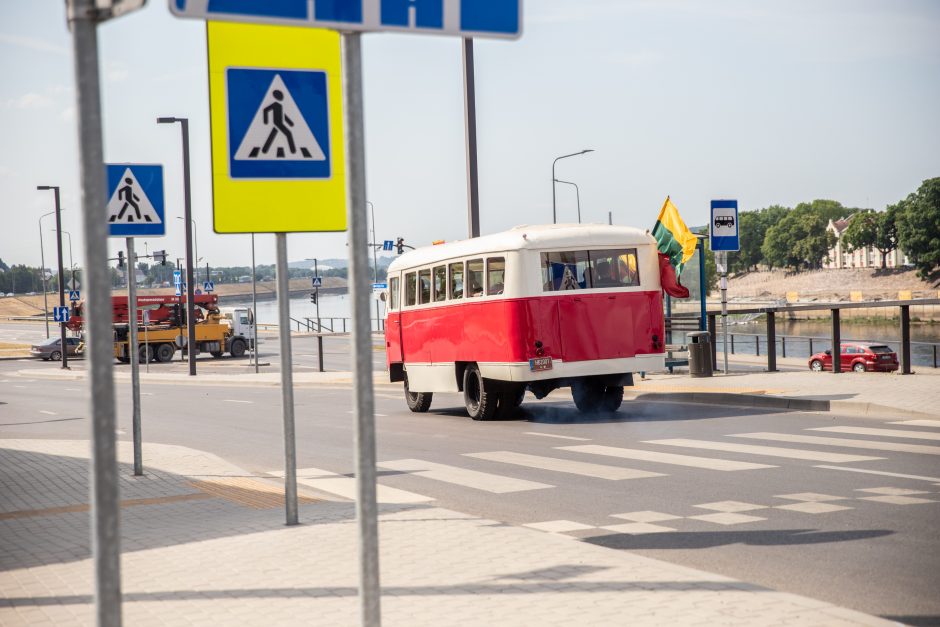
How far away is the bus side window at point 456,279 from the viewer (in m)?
18.7

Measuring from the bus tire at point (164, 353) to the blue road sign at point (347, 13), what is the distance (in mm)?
55830

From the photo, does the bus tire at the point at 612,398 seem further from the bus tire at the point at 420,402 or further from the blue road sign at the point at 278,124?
the blue road sign at the point at 278,124

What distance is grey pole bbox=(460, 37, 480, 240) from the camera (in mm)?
22453

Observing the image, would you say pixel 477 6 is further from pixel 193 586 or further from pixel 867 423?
pixel 867 423

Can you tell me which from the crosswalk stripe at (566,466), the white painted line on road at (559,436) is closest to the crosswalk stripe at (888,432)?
the white painted line on road at (559,436)

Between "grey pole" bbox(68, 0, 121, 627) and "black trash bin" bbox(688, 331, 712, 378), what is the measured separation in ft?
64.4

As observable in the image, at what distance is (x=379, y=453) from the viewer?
14047 mm

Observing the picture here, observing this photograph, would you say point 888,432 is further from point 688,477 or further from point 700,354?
point 700,354

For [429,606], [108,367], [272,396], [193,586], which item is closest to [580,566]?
[429,606]

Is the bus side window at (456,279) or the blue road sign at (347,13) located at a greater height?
the blue road sign at (347,13)

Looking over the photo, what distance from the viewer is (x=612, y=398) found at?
18266mm

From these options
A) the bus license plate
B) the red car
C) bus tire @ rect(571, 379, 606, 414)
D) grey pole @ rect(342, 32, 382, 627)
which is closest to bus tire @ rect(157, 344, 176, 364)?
the red car

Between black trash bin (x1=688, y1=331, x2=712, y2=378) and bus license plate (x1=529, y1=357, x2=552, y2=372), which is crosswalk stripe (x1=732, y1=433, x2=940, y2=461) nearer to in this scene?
bus license plate (x1=529, y1=357, x2=552, y2=372)

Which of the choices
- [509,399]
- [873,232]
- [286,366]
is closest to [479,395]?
[509,399]
